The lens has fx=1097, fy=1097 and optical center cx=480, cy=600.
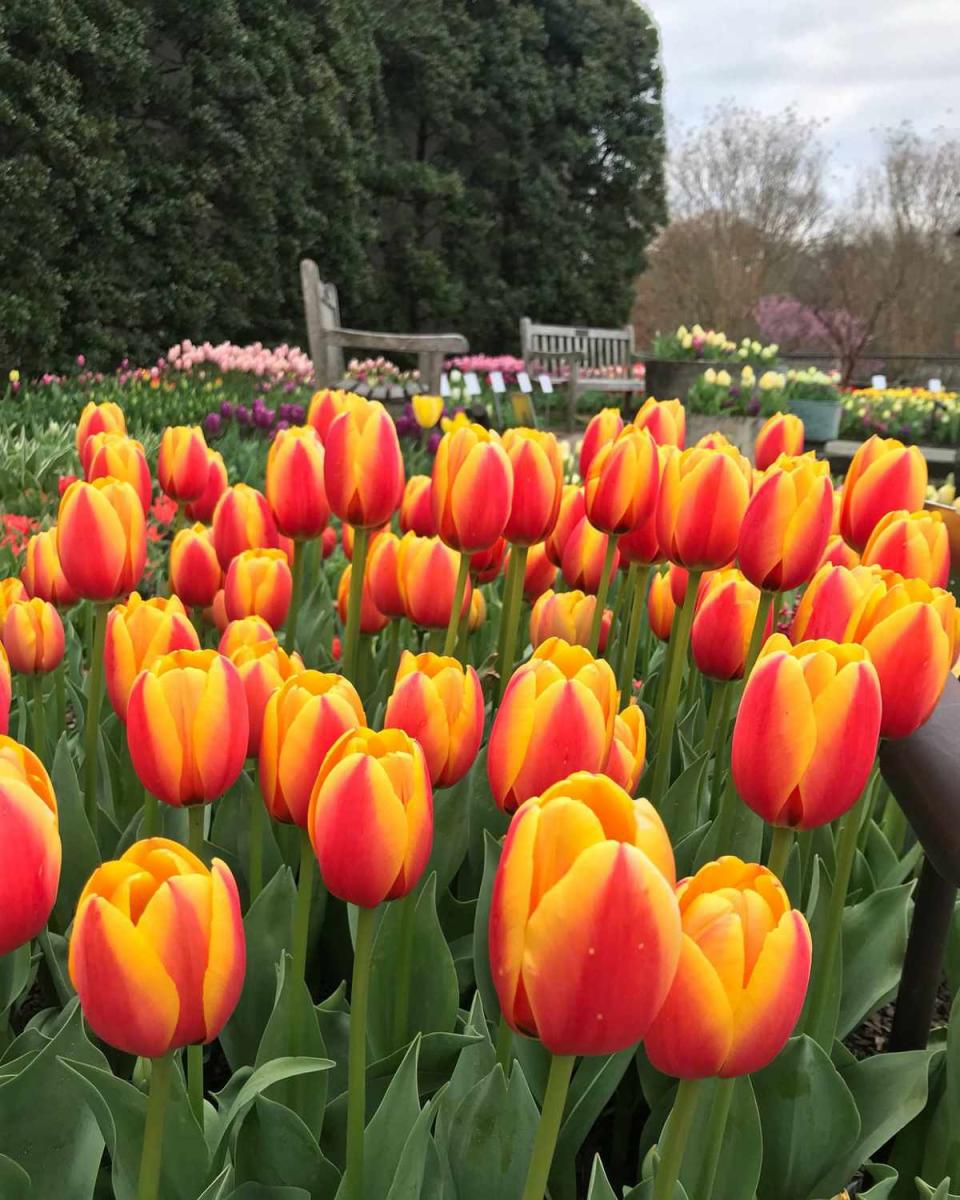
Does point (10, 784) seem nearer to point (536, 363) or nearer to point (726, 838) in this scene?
point (726, 838)

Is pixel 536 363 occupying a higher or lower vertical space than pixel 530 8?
lower

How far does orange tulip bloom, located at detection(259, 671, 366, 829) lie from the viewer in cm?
69

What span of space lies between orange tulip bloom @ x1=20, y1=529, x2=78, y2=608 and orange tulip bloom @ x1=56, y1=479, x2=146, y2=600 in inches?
10.6

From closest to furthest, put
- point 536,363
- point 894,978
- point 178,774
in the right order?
1. point 178,774
2. point 894,978
3. point 536,363

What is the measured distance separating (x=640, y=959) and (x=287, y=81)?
11192 mm

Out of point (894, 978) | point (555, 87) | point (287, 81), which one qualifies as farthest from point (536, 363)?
point (894, 978)

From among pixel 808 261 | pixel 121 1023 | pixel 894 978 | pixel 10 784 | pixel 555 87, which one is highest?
pixel 555 87

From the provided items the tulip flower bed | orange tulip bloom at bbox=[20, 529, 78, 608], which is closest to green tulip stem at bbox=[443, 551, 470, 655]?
the tulip flower bed

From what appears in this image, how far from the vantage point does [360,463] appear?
1100mm

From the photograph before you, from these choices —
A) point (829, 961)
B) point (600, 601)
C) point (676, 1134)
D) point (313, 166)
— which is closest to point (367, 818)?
point (676, 1134)

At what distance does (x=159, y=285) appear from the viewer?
969 cm

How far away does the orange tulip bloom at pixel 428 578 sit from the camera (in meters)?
1.22

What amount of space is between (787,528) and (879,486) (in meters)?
0.20

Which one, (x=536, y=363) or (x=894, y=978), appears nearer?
(x=894, y=978)
